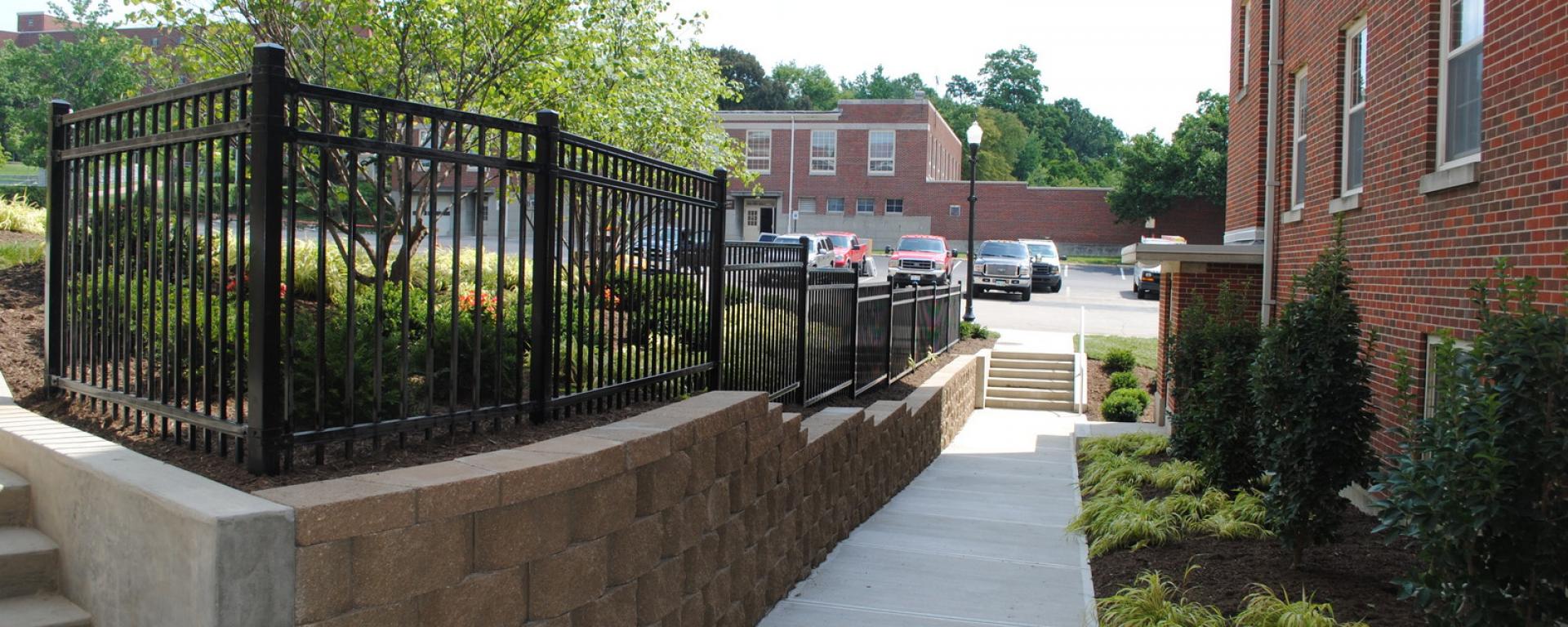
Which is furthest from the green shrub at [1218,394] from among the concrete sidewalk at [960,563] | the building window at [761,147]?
the building window at [761,147]

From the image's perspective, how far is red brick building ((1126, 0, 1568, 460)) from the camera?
20.5ft

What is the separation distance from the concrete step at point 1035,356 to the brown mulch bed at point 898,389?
34 centimetres

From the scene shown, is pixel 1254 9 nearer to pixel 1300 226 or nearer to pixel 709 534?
pixel 1300 226

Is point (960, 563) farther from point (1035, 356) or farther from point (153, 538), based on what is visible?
point (1035, 356)

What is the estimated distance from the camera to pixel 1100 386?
2084 centimetres

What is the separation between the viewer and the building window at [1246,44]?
52.2ft

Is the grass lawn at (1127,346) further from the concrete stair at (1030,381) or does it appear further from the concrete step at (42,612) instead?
the concrete step at (42,612)

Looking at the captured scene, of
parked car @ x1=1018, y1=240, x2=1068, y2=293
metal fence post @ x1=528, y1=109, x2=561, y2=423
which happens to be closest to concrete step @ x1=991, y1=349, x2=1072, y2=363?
parked car @ x1=1018, y1=240, x2=1068, y2=293

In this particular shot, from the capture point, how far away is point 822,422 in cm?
837

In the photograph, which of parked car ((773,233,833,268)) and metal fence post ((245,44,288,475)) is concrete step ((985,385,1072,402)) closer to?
parked car ((773,233,833,268))

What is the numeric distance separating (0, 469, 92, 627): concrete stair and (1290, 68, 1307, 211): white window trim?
12049 millimetres

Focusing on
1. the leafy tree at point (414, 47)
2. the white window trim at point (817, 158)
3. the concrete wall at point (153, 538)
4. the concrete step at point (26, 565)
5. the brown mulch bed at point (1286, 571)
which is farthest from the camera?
the white window trim at point (817, 158)

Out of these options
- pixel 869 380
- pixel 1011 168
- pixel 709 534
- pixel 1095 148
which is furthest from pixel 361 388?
pixel 1095 148

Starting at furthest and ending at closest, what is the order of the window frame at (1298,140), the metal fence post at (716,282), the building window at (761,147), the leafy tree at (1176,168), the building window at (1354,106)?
the building window at (761,147)
the leafy tree at (1176,168)
the window frame at (1298,140)
the building window at (1354,106)
the metal fence post at (716,282)
